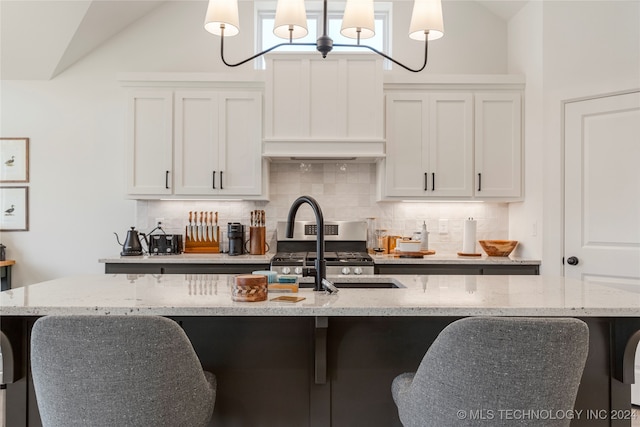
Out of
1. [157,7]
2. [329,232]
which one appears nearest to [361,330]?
[329,232]

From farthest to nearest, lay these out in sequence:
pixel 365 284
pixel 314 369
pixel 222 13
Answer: pixel 365 284 < pixel 222 13 < pixel 314 369

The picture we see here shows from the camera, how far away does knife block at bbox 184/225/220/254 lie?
3.75 m

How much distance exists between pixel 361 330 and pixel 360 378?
184 millimetres

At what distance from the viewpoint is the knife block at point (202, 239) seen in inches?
147

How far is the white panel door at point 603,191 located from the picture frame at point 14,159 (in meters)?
4.60

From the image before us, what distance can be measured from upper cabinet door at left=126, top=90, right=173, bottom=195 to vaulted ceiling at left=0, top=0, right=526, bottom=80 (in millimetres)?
762

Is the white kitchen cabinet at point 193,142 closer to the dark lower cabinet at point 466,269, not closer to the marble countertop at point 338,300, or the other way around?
the dark lower cabinet at point 466,269

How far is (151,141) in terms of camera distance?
3.49 metres

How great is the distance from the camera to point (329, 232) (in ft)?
12.6

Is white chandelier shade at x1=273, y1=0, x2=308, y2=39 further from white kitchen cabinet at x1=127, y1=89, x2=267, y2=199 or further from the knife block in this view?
the knife block

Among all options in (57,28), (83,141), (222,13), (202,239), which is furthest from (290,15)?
(83,141)

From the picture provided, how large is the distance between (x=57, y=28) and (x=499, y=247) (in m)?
4.14

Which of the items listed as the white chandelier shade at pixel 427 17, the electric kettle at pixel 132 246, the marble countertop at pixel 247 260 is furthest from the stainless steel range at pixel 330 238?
the white chandelier shade at pixel 427 17

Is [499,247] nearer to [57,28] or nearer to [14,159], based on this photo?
[57,28]
